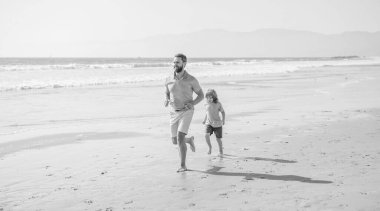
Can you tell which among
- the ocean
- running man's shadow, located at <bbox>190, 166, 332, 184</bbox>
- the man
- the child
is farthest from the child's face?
the ocean

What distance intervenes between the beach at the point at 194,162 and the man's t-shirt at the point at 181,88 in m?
1.12

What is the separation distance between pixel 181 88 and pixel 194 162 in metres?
1.50

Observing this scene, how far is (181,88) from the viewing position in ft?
22.3

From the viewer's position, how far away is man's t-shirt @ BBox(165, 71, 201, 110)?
6793 mm

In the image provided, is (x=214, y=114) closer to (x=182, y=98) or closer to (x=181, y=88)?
(x=182, y=98)

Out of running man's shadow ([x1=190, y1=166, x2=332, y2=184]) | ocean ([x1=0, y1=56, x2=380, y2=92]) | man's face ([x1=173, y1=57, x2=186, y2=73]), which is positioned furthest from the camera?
ocean ([x1=0, y1=56, x2=380, y2=92])

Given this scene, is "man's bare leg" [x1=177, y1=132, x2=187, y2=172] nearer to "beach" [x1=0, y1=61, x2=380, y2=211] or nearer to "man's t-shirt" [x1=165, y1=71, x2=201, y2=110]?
"beach" [x1=0, y1=61, x2=380, y2=211]

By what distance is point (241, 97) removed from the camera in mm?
18641

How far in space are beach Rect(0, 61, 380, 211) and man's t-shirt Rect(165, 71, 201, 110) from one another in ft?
3.69

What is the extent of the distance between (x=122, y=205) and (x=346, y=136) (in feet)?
19.4

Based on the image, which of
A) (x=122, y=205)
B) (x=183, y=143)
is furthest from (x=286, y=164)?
(x=122, y=205)

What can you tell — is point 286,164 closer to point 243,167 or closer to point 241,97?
point 243,167

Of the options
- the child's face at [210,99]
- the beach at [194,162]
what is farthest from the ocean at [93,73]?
the child's face at [210,99]

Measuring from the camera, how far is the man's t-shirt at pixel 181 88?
6.79 m
